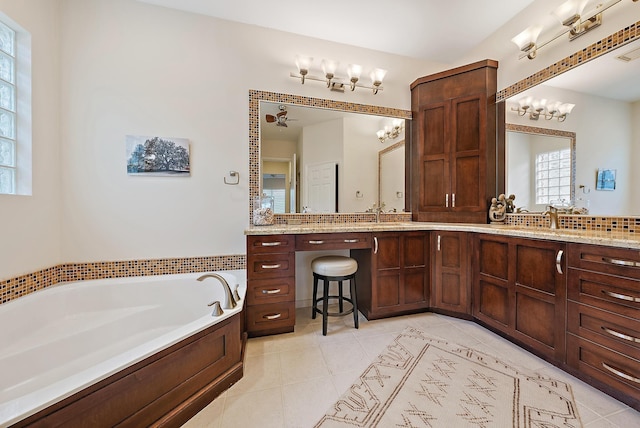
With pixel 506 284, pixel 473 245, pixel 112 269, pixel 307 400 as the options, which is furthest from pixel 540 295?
pixel 112 269

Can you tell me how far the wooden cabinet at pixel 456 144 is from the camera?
2.61 meters

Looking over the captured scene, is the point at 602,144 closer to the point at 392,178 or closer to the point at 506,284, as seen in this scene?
the point at 506,284

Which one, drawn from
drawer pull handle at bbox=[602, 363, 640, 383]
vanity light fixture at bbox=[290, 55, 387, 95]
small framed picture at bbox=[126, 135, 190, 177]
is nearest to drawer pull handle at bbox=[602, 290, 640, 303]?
drawer pull handle at bbox=[602, 363, 640, 383]

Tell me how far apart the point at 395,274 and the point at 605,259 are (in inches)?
53.2

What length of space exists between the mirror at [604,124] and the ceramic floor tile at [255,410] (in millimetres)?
2677

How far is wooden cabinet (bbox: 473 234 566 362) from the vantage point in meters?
1.65

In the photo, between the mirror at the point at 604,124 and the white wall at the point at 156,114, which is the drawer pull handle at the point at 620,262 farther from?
the white wall at the point at 156,114

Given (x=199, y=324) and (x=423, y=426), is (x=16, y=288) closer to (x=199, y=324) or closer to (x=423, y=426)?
(x=199, y=324)

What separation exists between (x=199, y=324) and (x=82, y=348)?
39.6 inches

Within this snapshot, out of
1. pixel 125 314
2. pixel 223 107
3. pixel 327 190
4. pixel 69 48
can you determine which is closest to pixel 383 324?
pixel 327 190

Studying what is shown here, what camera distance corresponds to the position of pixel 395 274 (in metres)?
2.37

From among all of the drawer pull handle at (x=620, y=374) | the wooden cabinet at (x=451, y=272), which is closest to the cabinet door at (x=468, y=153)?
the wooden cabinet at (x=451, y=272)

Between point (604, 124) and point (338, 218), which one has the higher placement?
point (604, 124)

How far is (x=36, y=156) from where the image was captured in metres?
1.79
